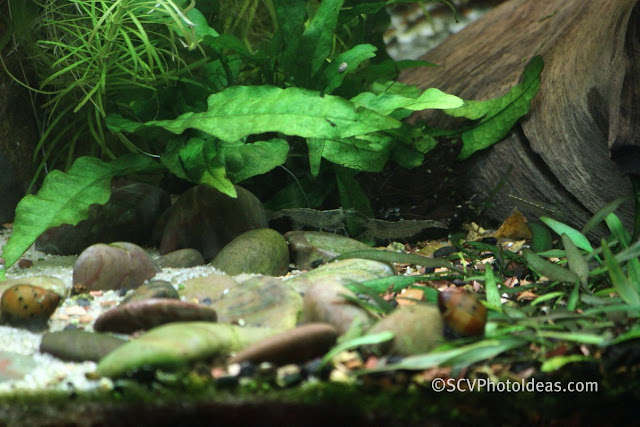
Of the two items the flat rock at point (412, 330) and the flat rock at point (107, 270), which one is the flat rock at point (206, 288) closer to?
the flat rock at point (107, 270)

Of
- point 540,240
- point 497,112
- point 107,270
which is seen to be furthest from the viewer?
point 497,112

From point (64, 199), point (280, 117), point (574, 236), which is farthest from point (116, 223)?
point (574, 236)

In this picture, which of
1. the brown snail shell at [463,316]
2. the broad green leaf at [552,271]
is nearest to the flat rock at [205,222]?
the broad green leaf at [552,271]

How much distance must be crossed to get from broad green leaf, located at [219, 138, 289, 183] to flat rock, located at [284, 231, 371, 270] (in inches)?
13.9

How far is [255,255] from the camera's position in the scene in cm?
→ 237

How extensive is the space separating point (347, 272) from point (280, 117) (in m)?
0.59

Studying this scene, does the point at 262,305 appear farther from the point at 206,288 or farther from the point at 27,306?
the point at 27,306

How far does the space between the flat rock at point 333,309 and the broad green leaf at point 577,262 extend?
691 mm

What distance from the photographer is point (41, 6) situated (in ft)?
9.02

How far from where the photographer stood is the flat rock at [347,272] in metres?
1.99

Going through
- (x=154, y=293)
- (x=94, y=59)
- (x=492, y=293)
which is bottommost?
(x=154, y=293)

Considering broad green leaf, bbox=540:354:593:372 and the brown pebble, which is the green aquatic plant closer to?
the brown pebble

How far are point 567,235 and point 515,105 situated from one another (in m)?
0.99

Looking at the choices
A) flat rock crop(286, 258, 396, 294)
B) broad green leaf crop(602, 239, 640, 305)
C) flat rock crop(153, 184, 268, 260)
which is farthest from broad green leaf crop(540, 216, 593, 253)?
flat rock crop(153, 184, 268, 260)
